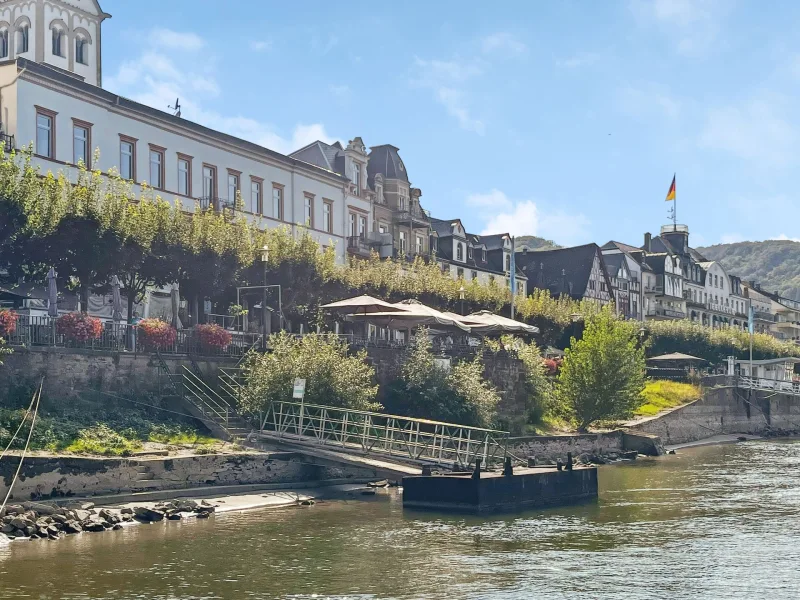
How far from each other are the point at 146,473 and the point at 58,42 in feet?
126

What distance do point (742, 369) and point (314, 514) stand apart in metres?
79.2

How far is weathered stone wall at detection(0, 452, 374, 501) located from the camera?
28250 millimetres

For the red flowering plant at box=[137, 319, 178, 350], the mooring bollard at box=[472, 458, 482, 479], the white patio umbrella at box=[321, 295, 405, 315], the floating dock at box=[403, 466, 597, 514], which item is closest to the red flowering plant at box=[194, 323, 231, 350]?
the red flowering plant at box=[137, 319, 178, 350]

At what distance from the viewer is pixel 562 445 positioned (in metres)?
49.4

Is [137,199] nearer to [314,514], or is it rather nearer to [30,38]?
[30,38]

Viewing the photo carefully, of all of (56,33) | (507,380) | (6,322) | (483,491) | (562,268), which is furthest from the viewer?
(562,268)

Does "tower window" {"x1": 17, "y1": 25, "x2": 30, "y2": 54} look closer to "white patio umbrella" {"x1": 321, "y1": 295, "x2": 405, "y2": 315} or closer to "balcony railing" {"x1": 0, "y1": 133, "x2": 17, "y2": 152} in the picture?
"balcony railing" {"x1": 0, "y1": 133, "x2": 17, "y2": 152}

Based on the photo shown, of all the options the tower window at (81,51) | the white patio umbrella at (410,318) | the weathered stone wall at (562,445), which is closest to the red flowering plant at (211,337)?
the white patio umbrella at (410,318)

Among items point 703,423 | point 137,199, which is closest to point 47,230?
point 137,199

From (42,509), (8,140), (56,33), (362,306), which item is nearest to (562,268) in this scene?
(56,33)

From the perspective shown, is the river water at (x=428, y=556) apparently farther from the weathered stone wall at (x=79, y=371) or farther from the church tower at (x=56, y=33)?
the church tower at (x=56, y=33)

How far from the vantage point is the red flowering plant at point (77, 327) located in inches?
1395

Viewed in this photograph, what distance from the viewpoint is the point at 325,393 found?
38688 millimetres

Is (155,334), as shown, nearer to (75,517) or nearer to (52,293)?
(52,293)
